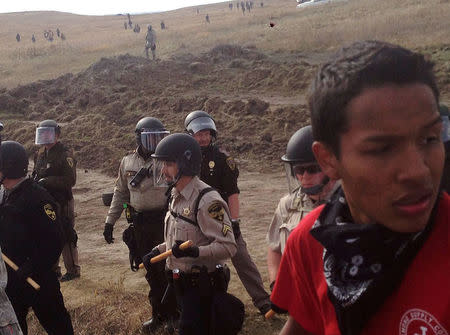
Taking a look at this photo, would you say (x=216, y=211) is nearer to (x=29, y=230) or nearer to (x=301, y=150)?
(x=301, y=150)

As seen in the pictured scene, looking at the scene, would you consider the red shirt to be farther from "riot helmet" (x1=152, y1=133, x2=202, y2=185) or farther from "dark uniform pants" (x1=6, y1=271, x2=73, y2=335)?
"dark uniform pants" (x1=6, y1=271, x2=73, y2=335)

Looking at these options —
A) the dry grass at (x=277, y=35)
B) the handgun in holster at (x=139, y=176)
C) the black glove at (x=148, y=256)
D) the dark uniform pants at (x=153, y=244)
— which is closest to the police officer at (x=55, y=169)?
the dark uniform pants at (x=153, y=244)

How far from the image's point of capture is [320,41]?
99.1ft

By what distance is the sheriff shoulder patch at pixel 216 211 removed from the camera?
12.9 ft

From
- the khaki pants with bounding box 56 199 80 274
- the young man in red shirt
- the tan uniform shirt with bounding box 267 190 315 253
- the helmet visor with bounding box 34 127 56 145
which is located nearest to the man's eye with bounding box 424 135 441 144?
the young man in red shirt

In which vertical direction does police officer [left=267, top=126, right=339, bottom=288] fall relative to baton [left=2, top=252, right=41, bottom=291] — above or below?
above

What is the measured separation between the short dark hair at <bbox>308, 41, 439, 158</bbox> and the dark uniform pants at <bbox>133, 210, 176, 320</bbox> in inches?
167

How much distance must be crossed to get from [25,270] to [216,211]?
155cm

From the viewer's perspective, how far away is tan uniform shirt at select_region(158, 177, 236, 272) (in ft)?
12.9

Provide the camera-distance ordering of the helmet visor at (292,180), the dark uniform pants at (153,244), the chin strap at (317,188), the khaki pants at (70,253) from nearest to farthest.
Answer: the chin strap at (317,188)
the helmet visor at (292,180)
the dark uniform pants at (153,244)
the khaki pants at (70,253)

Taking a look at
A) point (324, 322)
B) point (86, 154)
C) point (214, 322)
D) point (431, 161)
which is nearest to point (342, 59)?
point (431, 161)

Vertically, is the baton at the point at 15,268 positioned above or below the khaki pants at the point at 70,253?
above

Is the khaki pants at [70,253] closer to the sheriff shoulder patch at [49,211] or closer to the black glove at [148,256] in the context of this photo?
the sheriff shoulder patch at [49,211]

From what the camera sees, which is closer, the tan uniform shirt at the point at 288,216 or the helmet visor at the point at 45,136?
the tan uniform shirt at the point at 288,216
